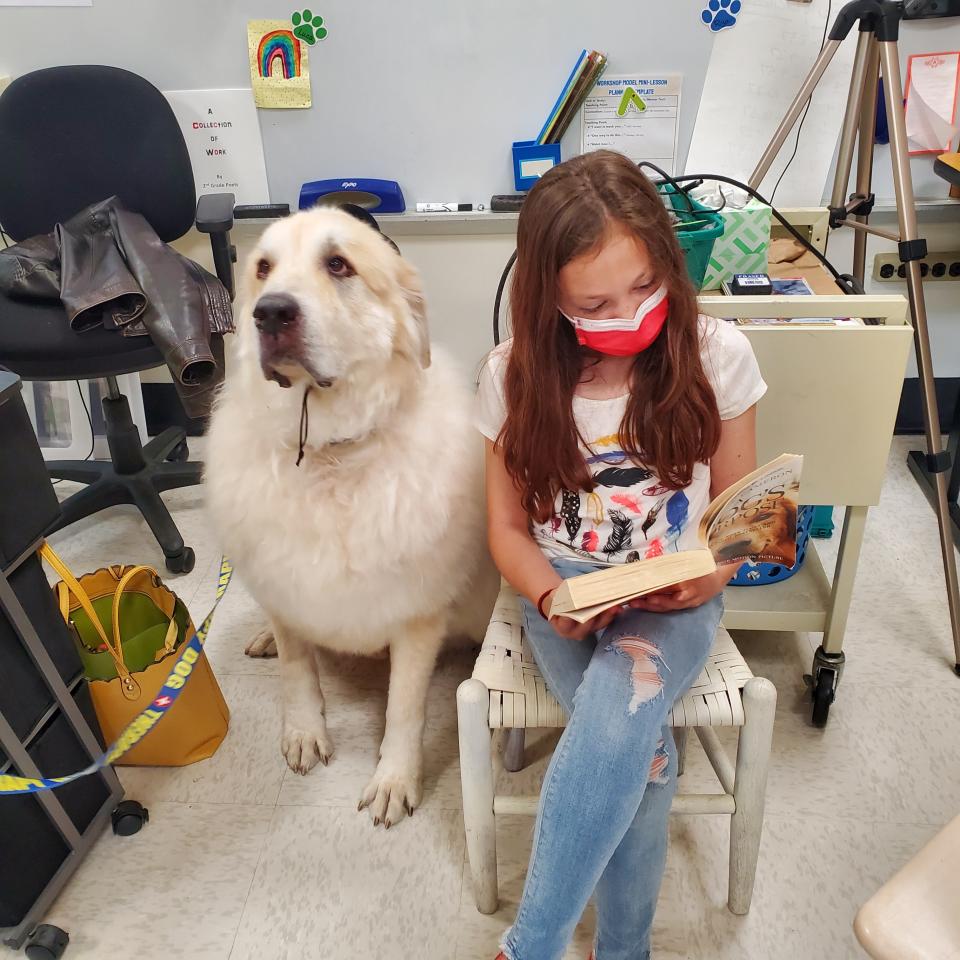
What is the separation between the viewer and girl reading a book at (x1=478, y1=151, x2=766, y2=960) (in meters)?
0.98

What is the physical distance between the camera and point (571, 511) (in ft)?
3.92

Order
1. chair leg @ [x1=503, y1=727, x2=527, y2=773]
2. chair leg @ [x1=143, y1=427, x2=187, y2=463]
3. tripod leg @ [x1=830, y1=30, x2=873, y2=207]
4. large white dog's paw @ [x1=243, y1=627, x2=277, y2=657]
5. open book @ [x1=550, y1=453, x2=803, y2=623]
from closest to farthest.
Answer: open book @ [x1=550, y1=453, x2=803, y2=623], chair leg @ [x1=503, y1=727, x2=527, y2=773], tripod leg @ [x1=830, y1=30, x2=873, y2=207], large white dog's paw @ [x1=243, y1=627, x2=277, y2=657], chair leg @ [x1=143, y1=427, x2=187, y2=463]

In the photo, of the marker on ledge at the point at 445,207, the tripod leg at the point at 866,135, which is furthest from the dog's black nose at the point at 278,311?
the marker on ledge at the point at 445,207

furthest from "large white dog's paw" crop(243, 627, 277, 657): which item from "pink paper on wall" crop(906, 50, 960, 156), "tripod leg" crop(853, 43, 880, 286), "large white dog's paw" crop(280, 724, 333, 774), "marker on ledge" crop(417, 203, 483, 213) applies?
"pink paper on wall" crop(906, 50, 960, 156)

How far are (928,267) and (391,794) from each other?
209cm

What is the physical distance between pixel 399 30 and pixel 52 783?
1973 mm

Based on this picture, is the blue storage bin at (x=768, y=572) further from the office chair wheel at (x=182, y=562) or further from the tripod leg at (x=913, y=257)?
the office chair wheel at (x=182, y=562)

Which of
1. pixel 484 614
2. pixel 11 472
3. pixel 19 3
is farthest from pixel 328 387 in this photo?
pixel 19 3

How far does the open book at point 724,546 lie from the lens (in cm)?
92

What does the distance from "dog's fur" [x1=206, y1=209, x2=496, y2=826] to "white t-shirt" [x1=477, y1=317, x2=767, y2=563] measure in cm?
15

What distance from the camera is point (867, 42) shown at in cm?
171

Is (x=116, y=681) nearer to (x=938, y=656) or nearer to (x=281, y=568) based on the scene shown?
(x=281, y=568)

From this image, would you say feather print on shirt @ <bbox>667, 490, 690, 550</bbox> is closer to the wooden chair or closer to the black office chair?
the wooden chair

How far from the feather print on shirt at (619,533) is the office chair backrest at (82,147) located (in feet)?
5.36
